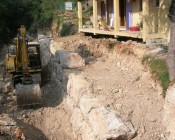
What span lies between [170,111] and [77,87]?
15.5 feet

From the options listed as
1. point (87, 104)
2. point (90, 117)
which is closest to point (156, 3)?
point (87, 104)

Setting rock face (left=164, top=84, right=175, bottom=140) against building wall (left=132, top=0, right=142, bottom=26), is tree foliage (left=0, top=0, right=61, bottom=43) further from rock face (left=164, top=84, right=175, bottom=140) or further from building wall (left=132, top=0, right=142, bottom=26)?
rock face (left=164, top=84, right=175, bottom=140)

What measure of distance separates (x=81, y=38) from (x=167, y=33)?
27.6ft

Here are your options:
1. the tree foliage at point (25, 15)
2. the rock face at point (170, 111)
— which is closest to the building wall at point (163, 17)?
the rock face at point (170, 111)

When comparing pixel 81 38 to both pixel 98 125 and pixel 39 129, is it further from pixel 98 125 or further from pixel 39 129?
pixel 98 125

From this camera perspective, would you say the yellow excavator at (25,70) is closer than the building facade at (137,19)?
Yes

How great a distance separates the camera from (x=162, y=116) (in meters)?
11.1

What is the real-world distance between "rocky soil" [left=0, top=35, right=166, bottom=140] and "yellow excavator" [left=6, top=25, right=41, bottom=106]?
0.63 metres

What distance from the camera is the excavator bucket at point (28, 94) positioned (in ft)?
54.6

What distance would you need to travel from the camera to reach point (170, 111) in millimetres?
10734

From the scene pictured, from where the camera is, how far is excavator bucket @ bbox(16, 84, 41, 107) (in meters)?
16.7

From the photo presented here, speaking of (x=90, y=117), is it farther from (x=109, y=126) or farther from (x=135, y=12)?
(x=135, y=12)

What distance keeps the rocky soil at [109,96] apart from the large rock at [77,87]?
29cm

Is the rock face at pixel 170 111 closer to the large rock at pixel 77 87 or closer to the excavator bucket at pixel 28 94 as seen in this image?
the large rock at pixel 77 87
